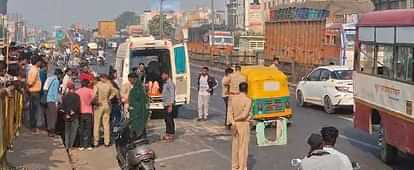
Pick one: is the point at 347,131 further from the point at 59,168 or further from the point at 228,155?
the point at 59,168

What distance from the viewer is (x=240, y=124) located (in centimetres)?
1129

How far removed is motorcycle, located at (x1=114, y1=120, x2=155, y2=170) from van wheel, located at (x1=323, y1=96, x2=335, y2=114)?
12.3 meters

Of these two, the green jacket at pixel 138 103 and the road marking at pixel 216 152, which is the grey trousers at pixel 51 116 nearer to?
the green jacket at pixel 138 103

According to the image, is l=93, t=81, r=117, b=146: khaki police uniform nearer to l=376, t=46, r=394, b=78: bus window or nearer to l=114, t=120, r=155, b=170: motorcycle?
l=114, t=120, r=155, b=170: motorcycle

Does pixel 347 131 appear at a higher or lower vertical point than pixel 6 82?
lower

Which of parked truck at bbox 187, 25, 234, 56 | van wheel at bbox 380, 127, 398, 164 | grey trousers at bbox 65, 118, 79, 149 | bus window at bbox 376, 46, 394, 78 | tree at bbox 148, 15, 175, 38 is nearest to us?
bus window at bbox 376, 46, 394, 78

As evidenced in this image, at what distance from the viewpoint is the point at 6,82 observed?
49.1ft

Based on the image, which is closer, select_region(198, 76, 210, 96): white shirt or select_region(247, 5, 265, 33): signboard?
select_region(198, 76, 210, 96): white shirt

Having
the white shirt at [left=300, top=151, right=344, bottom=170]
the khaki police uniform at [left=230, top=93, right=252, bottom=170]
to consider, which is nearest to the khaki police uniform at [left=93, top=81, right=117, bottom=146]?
the khaki police uniform at [left=230, top=93, right=252, bottom=170]

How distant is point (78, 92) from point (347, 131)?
22.6ft

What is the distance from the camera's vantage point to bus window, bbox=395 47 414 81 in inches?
456

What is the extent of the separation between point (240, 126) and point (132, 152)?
2034mm

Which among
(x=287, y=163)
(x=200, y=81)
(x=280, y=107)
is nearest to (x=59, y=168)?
(x=287, y=163)

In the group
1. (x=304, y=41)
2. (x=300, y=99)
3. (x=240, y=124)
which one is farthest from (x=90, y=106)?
(x=304, y=41)
